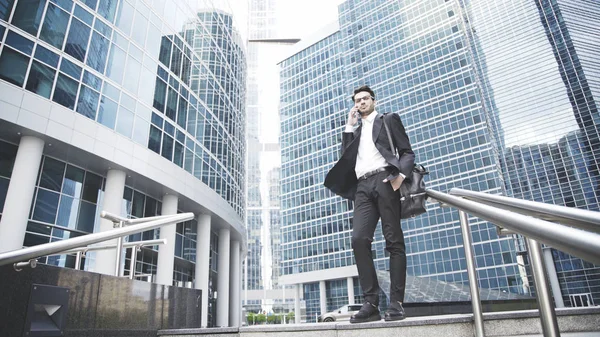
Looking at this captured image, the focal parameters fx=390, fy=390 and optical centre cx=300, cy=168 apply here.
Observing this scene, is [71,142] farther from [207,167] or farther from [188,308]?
[188,308]

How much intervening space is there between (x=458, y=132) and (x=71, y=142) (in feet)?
146

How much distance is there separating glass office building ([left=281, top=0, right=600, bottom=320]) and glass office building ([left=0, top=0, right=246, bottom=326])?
1173 inches

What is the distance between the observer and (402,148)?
379cm

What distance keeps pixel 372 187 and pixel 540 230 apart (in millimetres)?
2548

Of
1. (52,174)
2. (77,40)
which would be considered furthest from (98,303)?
(77,40)

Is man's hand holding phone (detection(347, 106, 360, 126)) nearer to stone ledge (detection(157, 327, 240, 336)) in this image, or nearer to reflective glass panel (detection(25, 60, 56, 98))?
stone ledge (detection(157, 327, 240, 336))

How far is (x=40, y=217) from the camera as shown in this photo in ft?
50.9

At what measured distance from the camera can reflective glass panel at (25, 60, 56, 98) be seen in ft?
47.9

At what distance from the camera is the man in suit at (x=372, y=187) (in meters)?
3.54

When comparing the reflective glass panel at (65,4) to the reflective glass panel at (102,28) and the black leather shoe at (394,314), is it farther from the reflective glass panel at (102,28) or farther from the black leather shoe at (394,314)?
the black leather shoe at (394,314)

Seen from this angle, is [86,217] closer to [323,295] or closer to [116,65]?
[116,65]

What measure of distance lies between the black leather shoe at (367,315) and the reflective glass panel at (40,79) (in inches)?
624

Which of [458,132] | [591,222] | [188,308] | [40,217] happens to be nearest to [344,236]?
[458,132]

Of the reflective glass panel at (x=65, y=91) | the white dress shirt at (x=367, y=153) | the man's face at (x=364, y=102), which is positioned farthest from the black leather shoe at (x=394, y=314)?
the reflective glass panel at (x=65, y=91)
